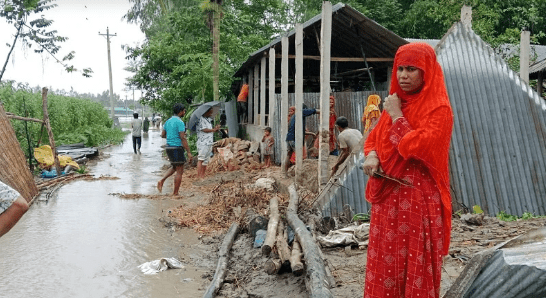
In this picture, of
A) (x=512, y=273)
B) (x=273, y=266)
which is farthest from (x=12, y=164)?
(x=512, y=273)

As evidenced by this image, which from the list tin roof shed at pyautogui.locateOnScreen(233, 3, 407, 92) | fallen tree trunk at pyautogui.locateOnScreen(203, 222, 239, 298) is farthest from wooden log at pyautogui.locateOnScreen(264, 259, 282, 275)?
tin roof shed at pyautogui.locateOnScreen(233, 3, 407, 92)

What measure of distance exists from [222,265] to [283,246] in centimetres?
76

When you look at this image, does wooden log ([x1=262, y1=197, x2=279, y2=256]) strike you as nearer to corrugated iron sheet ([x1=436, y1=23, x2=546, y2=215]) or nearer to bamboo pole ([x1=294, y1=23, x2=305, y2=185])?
bamboo pole ([x1=294, y1=23, x2=305, y2=185])

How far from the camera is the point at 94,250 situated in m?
6.24

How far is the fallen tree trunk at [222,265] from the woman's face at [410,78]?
271 centimetres

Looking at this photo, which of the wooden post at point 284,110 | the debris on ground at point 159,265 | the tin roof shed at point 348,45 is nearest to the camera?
the debris on ground at point 159,265

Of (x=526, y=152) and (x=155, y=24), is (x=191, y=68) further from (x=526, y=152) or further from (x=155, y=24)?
(x=155, y=24)

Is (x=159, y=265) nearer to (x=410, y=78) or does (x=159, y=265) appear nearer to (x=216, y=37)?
(x=410, y=78)

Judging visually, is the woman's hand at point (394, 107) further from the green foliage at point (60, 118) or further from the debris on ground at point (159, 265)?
the green foliage at point (60, 118)

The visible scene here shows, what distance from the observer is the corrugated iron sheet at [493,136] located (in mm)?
6539

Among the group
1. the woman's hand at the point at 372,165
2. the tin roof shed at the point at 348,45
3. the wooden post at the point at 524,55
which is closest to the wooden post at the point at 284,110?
the tin roof shed at the point at 348,45

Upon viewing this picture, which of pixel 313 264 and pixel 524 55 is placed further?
pixel 524 55

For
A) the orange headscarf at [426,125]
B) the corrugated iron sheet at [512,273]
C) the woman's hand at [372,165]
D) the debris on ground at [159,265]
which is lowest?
the debris on ground at [159,265]

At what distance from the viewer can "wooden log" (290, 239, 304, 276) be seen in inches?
167
